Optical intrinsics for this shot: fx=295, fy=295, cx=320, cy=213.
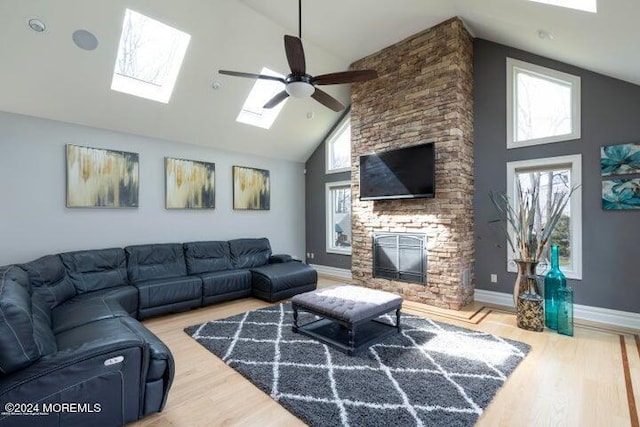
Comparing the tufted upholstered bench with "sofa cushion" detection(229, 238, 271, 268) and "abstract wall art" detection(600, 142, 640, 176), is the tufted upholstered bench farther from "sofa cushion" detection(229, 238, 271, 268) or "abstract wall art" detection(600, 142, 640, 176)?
"abstract wall art" detection(600, 142, 640, 176)

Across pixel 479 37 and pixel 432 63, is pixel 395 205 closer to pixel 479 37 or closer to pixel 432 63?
pixel 432 63

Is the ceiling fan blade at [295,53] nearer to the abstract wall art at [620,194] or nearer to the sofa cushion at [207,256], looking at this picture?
the sofa cushion at [207,256]

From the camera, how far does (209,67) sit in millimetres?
4336

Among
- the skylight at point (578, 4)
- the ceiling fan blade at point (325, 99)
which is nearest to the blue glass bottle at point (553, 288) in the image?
the skylight at point (578, 4)

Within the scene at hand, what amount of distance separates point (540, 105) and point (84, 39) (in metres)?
5.82

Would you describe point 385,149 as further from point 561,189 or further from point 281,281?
point 281,281

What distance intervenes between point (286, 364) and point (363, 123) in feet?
13.8

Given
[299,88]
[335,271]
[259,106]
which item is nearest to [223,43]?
[259,106]

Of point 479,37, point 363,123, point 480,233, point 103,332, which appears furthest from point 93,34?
point 480,233

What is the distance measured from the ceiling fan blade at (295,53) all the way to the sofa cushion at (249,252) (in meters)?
3.42

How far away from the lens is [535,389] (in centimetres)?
226

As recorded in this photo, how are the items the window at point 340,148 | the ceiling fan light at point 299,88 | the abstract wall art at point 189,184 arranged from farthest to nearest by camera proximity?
the window at point 340,148
the abstract wall art at point 189,184
the ceiling fan light at point 299,88

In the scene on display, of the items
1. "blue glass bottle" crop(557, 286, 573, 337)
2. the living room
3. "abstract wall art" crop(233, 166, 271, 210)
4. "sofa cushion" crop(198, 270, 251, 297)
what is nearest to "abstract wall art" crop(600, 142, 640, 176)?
the living room

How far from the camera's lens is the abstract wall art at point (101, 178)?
159 inches
